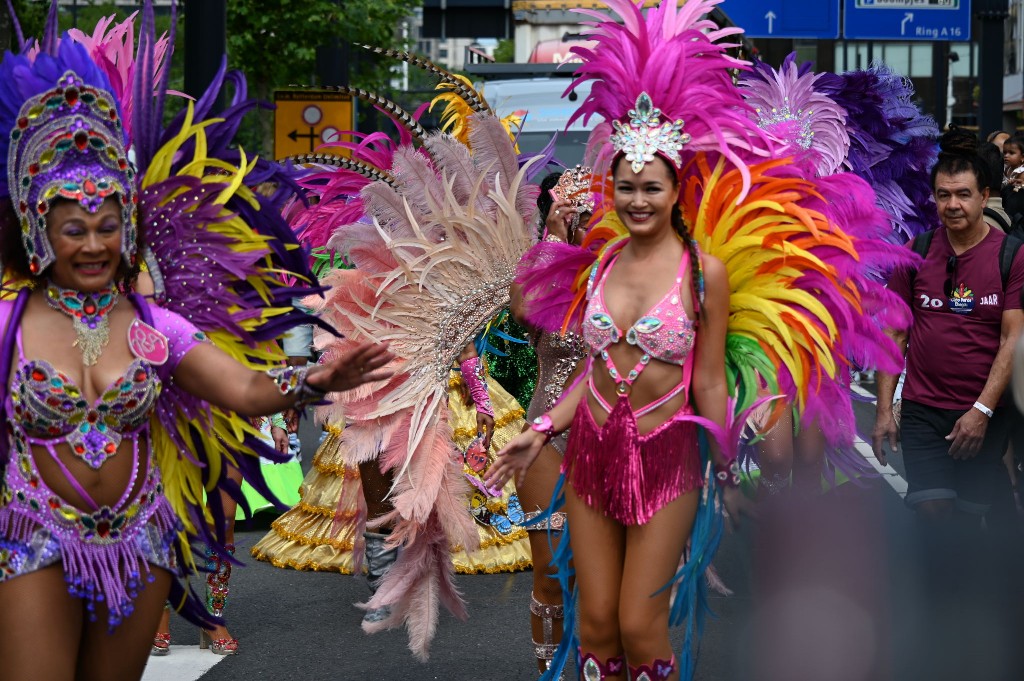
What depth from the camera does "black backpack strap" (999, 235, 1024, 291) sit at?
263 inches

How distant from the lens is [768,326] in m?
5.09

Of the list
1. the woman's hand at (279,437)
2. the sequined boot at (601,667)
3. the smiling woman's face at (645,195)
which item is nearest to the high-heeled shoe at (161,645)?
the woman's hand at (279,437)

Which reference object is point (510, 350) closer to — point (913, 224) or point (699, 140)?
point (699, 140)

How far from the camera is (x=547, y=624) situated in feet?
19.4

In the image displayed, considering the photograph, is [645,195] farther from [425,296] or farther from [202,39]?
[202,39]

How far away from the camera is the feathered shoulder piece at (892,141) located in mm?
9586

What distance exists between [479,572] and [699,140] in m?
3.73

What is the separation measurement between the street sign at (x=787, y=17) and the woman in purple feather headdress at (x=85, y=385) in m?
17.7

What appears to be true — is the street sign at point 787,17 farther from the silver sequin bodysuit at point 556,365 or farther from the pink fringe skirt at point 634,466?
the pink fringe skirt at point 634,466

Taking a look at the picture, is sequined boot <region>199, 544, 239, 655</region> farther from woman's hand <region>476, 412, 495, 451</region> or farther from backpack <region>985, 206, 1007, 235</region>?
backpack <region>985, 206, 1007, 235</region>

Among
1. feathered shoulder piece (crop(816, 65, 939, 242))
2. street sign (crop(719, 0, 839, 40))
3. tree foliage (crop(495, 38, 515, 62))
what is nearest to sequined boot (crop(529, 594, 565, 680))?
feathered shoulder piece (crop(816, 65, 939, 242))

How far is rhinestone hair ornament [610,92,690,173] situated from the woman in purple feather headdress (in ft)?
4.55

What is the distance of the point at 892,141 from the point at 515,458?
18.5 feet

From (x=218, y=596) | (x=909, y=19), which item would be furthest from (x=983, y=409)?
(x=909, y=19)
